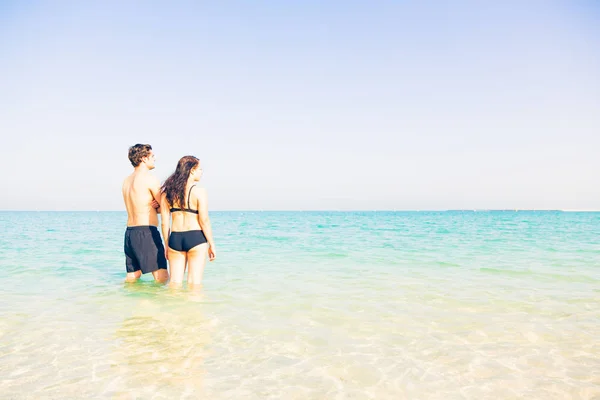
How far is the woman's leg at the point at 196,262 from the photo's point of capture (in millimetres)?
5895

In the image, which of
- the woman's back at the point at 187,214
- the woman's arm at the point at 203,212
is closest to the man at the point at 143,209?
the woman's back at the point at 187,214

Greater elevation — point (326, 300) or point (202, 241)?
point (202, 241)

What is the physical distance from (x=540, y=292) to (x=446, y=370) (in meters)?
3.85

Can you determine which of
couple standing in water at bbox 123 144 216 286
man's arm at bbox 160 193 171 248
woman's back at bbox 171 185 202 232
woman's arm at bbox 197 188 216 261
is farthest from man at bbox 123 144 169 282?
woman's arm at bbox 197 188 216 261

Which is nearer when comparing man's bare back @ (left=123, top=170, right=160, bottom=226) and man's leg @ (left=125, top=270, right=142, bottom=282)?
man's bare back @ (left=123, top=170, right=160, bottom=226)

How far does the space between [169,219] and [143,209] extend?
17.8 inches

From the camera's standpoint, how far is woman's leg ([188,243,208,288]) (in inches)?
232

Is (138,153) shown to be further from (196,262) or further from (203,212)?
(196,262)

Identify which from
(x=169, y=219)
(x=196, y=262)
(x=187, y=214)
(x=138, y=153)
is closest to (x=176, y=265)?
(x=196, y=262)

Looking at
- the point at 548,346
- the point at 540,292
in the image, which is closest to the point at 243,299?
the point at 548,346

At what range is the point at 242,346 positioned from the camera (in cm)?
379

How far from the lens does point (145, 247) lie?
19.8 feet

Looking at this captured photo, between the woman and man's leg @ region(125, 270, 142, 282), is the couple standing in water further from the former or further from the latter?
man's leg @ region(125, 270, 142, 282)

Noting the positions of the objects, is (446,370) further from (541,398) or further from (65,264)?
(65,264)
